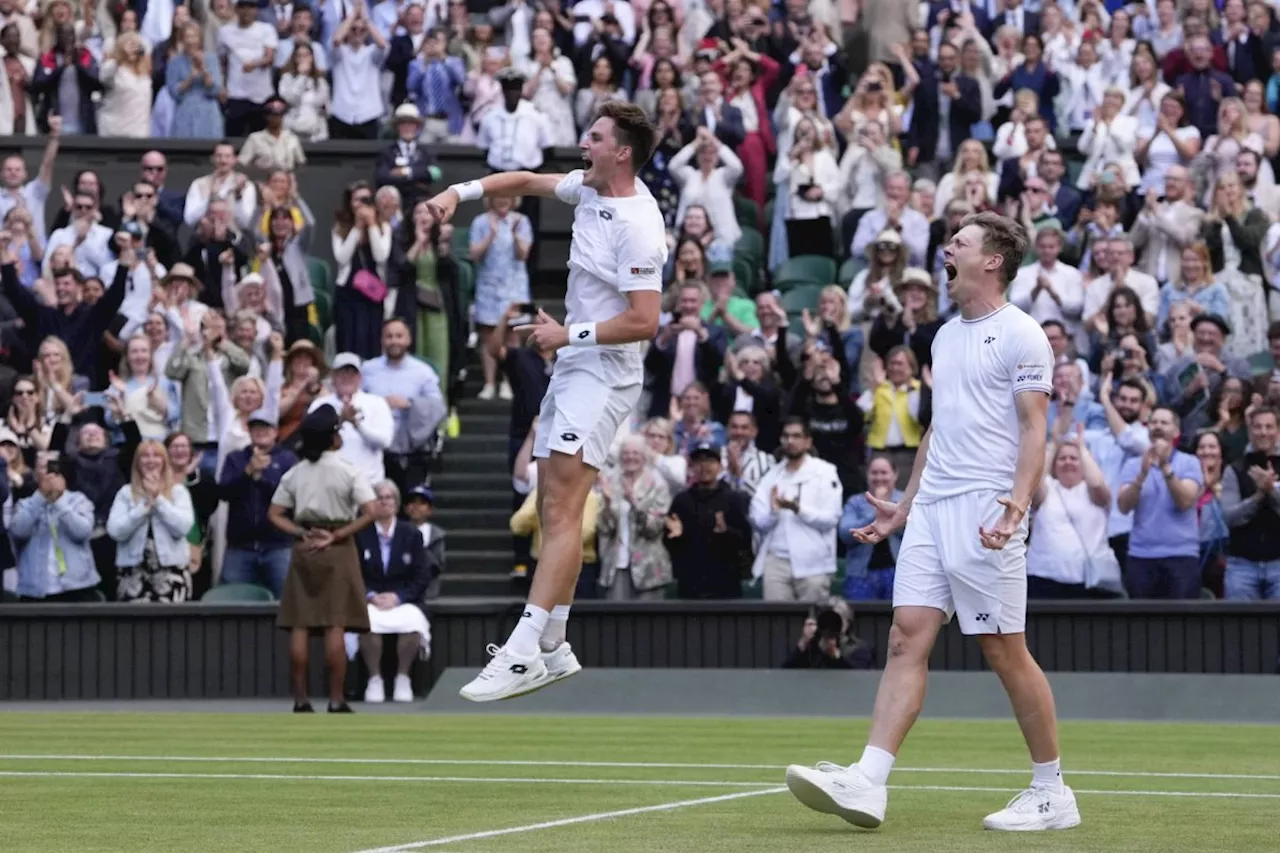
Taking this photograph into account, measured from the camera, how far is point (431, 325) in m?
23.0

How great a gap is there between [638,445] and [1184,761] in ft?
23.7

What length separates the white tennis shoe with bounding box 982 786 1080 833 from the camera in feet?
30.8

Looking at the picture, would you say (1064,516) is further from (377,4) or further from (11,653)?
(377,4)

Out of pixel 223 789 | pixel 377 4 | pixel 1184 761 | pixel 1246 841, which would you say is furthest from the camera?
pixel 377 4

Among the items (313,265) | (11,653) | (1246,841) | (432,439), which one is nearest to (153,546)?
(11,653)

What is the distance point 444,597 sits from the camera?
21.8m

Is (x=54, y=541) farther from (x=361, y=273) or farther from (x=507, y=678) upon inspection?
(x=507, y=678)

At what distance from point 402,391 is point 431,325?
1526 mm

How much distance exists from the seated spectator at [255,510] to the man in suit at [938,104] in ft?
27.4

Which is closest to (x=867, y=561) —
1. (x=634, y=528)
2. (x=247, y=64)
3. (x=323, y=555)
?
(x=634, y=528)

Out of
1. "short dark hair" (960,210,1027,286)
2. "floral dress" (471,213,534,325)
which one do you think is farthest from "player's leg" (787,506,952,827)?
"floral dress" (471,213,534,325)

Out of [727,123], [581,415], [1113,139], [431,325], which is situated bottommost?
[581,415]

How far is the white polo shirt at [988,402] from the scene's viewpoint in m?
9.41

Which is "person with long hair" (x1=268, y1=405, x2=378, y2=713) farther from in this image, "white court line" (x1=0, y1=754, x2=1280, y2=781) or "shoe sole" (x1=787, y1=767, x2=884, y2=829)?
"shoe sole" (x1=787, y1=767, x2=884, y2=829)
